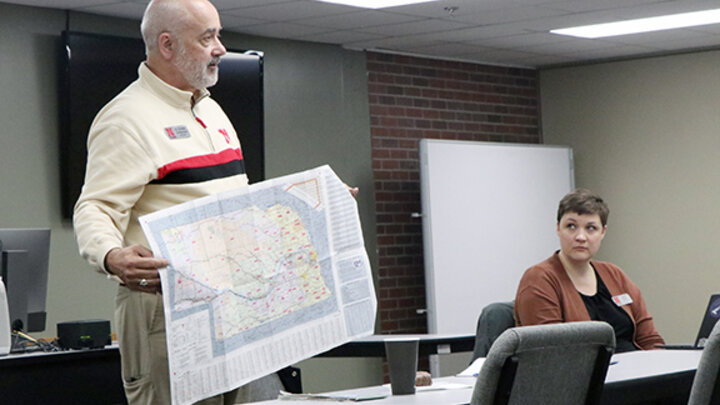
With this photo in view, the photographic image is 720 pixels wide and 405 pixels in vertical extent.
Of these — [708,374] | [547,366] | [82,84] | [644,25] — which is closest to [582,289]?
[708,374]

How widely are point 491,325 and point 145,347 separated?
244cm

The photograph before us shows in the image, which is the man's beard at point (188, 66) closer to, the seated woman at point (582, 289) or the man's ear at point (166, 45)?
the man's ear at point (166, 45)

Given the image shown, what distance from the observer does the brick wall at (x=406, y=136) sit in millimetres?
8039

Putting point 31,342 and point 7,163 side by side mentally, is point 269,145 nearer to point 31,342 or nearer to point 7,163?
point 7,163

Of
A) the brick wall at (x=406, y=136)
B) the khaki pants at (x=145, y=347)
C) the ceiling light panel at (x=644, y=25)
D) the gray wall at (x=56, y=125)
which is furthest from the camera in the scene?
the brick wall at (x=406, y=136)

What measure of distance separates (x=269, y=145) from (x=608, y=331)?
522 cm

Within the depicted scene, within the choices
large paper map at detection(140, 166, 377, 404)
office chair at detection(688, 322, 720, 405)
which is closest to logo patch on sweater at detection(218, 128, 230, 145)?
large paper map at detection(140, 166, 377, 404)

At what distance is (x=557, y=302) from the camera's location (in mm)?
4023

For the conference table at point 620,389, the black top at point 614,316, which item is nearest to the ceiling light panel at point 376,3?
the black top at point 614,316

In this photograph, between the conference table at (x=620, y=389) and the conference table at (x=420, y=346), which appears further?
the conference table at (x=420, y=346)

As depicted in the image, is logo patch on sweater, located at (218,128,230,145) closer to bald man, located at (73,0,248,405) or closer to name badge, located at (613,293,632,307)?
bald man, located at (73,0,248,405)

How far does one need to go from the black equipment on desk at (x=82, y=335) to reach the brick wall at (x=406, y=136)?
3725mm

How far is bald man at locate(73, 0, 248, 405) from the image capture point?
208cm

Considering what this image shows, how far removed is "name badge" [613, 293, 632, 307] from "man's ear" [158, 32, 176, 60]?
7.86 feet
